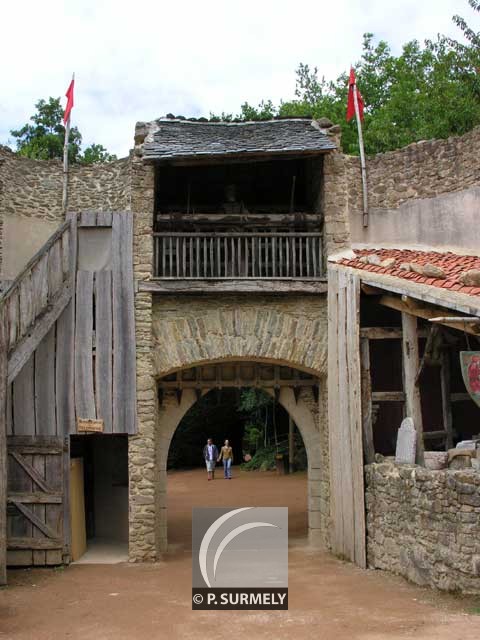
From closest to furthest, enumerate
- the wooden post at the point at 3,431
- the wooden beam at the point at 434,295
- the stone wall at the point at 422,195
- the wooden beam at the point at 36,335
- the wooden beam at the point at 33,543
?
the wooden beam at the point at 434,295 < the wooden post at the point at 3,431 < the wooden beam at the point at 36,335 < the wooden beam at the point at 33,543 < the stone wall at the point at 422,195

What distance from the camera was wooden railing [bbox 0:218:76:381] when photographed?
9.33 meters

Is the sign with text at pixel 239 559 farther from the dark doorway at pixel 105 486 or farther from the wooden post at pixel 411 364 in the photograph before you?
the wooden post at pixel 411 364

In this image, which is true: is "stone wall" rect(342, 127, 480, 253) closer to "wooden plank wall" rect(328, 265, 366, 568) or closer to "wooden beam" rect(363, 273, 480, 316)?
"wooden plank wall" rect(328, 265, 366, 568)

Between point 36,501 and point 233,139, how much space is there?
621 cm

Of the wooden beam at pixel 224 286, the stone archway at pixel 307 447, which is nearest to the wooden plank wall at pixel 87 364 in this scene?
the wooden beam at pixel 224 286

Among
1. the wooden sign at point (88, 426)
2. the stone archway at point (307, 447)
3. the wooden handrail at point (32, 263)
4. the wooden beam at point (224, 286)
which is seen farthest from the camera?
the stone archway at point (307, 447)

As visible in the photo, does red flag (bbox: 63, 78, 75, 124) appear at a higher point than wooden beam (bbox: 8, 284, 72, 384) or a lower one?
higher

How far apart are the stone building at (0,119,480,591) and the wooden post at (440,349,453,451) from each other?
3 centimetres

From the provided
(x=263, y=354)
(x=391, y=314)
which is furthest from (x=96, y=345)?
(x=391, y=314)

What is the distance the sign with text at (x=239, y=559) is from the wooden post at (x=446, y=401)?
2980 millimetres

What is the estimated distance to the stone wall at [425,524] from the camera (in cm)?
721

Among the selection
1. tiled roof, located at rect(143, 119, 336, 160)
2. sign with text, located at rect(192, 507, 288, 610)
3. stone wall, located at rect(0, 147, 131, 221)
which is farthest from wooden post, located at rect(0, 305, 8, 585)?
stone wall, located at rect(0, 147, 131, 221)

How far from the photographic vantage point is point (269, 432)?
23.9 metres

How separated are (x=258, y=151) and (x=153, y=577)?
612cm
